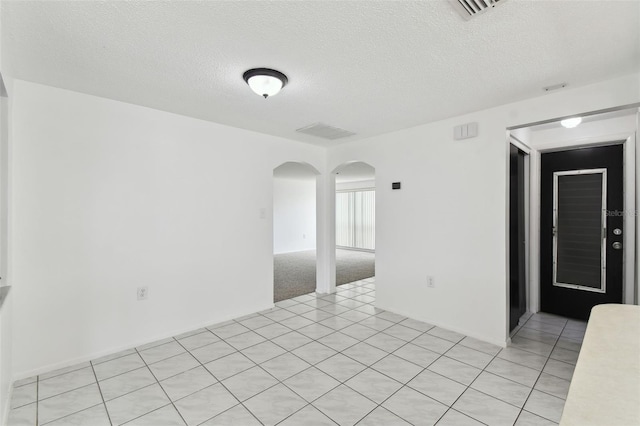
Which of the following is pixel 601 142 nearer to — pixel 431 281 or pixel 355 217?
pixel 431 281

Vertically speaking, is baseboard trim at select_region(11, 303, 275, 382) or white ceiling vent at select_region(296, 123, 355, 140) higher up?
white ceiling vent at select_region(296, 123, 355, 140)

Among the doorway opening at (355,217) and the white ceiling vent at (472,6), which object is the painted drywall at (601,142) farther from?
the doorway opening at (355,217)

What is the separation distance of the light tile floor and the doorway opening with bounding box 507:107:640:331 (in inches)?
19.3

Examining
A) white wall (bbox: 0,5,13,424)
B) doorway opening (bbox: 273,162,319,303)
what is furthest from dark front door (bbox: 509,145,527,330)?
doorway opening (bbox: 273,162,319,303)

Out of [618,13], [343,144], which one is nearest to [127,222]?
[343,144]

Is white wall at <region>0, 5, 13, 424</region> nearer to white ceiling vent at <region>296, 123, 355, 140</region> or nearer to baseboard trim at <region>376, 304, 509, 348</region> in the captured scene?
white ceiling vent at <region>296, 123, 355, 140</region>

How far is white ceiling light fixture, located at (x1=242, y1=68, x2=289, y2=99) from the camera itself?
2.23 metres

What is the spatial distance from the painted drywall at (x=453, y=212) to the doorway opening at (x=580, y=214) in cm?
23

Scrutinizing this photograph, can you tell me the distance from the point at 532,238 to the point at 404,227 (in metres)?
1.71

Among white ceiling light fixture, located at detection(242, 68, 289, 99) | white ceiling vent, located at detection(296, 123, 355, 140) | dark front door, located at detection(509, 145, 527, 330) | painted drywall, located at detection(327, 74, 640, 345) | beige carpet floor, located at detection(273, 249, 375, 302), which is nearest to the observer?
white ceiling light fixture, located at detection(242, 68, 289, 99)

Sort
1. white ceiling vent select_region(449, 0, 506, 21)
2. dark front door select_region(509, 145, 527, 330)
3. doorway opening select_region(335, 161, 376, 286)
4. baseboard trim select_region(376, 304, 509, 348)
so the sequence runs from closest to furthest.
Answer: white ceiling vent select_region(449, 0, 506, 21)
baseboard trim select_region(376, 304, 509, 348)
dark front door select_region(509, 145, 527, 330)
doorway opening select_region(335, 161, 376, 286)

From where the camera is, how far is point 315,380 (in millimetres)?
2436

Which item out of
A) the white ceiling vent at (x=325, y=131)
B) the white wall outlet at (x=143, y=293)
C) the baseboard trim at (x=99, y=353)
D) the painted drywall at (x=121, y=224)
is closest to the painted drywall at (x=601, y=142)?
the white ceiling vent at (x=325, y=131)

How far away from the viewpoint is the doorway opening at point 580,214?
128 inches
